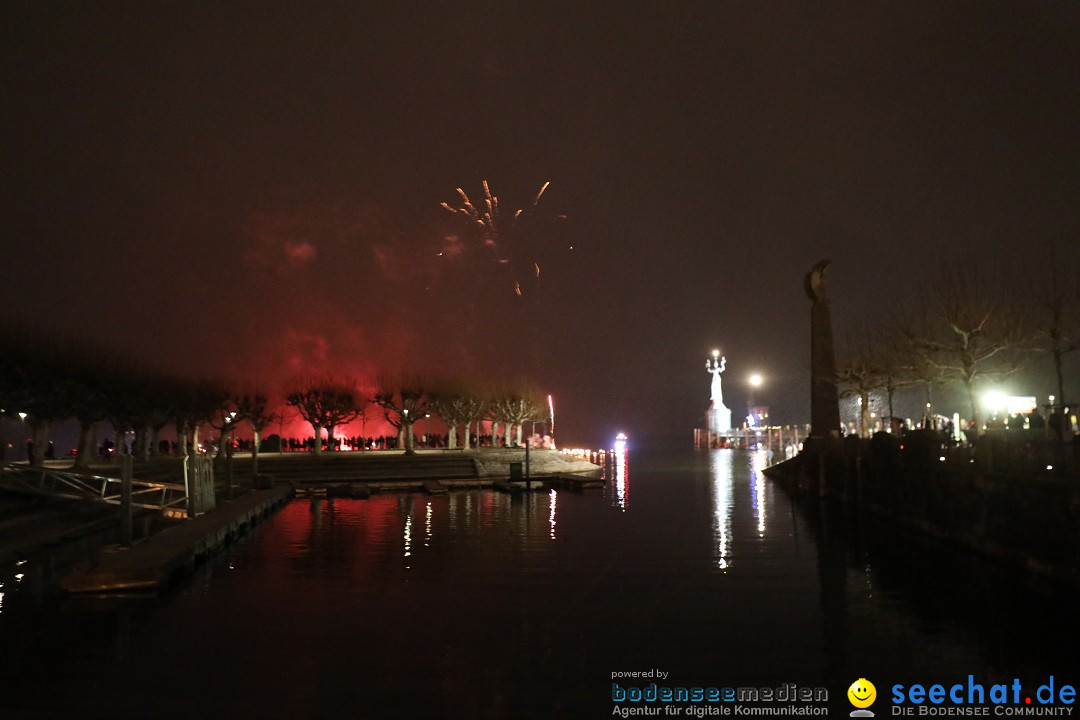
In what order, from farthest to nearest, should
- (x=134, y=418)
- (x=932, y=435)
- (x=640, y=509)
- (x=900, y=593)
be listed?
1. (x=134, y=418)
2. (x=640, y=509)
3. (x=932, y=435)
4. (x=900, y=593)

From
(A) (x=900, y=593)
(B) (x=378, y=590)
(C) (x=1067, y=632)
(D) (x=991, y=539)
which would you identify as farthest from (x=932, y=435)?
(B) (x=378, y=590)

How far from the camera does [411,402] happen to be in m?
61.3

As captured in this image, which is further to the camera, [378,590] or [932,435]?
[932,435]

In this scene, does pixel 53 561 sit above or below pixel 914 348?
below

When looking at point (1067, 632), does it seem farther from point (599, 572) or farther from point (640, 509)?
point (640, 509)

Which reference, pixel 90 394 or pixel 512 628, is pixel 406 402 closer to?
pixel 90 394

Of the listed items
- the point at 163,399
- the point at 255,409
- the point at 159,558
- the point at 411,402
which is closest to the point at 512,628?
the point at 159,558

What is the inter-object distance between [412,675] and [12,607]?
7870 millimetres

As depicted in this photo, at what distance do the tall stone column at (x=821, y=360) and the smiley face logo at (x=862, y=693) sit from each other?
35.2 m

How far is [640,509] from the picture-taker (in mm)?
33062

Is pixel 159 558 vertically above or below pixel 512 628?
above

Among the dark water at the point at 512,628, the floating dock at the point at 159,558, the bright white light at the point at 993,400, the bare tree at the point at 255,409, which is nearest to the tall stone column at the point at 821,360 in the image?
the bright white light at the point at 993,400

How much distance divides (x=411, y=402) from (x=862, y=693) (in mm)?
52767

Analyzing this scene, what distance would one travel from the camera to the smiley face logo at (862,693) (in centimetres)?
951
